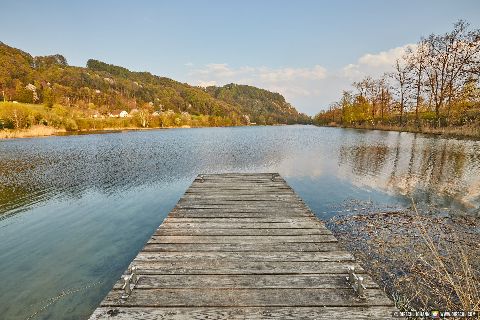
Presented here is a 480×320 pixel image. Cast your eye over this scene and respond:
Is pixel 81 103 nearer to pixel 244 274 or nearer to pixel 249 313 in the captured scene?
pixel 244 274

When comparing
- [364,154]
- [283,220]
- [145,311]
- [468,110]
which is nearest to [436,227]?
[283,220]

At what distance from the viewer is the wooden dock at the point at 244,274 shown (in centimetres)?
344

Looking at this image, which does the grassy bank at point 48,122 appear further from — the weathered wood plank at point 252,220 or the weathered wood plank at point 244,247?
the weathered wood plank at point 244,247

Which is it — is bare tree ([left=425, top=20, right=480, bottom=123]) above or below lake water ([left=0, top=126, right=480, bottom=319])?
above

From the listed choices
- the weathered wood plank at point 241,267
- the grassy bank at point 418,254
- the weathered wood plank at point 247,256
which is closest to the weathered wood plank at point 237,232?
the weathered wood plank at point 247,256

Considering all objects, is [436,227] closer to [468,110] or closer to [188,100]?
[468,110]

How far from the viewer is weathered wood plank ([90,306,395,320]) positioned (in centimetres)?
332

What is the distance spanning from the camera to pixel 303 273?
4.30 metres

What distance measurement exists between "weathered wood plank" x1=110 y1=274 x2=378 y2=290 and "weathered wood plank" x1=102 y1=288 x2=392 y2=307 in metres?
0.09

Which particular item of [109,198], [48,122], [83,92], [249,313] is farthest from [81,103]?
[249,313]

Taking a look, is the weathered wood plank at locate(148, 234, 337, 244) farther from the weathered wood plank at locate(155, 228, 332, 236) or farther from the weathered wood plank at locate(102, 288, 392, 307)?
the weathered wood plank at locate(102, 288, 392, 307)

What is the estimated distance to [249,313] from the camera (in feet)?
11.1

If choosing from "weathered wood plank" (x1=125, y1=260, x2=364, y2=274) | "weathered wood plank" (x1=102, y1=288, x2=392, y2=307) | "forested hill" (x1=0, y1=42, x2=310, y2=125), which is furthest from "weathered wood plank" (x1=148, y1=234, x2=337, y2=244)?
"forested hill" (x1=0, y1=42, x2=310, y2=125)

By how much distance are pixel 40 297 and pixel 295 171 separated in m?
15.9
